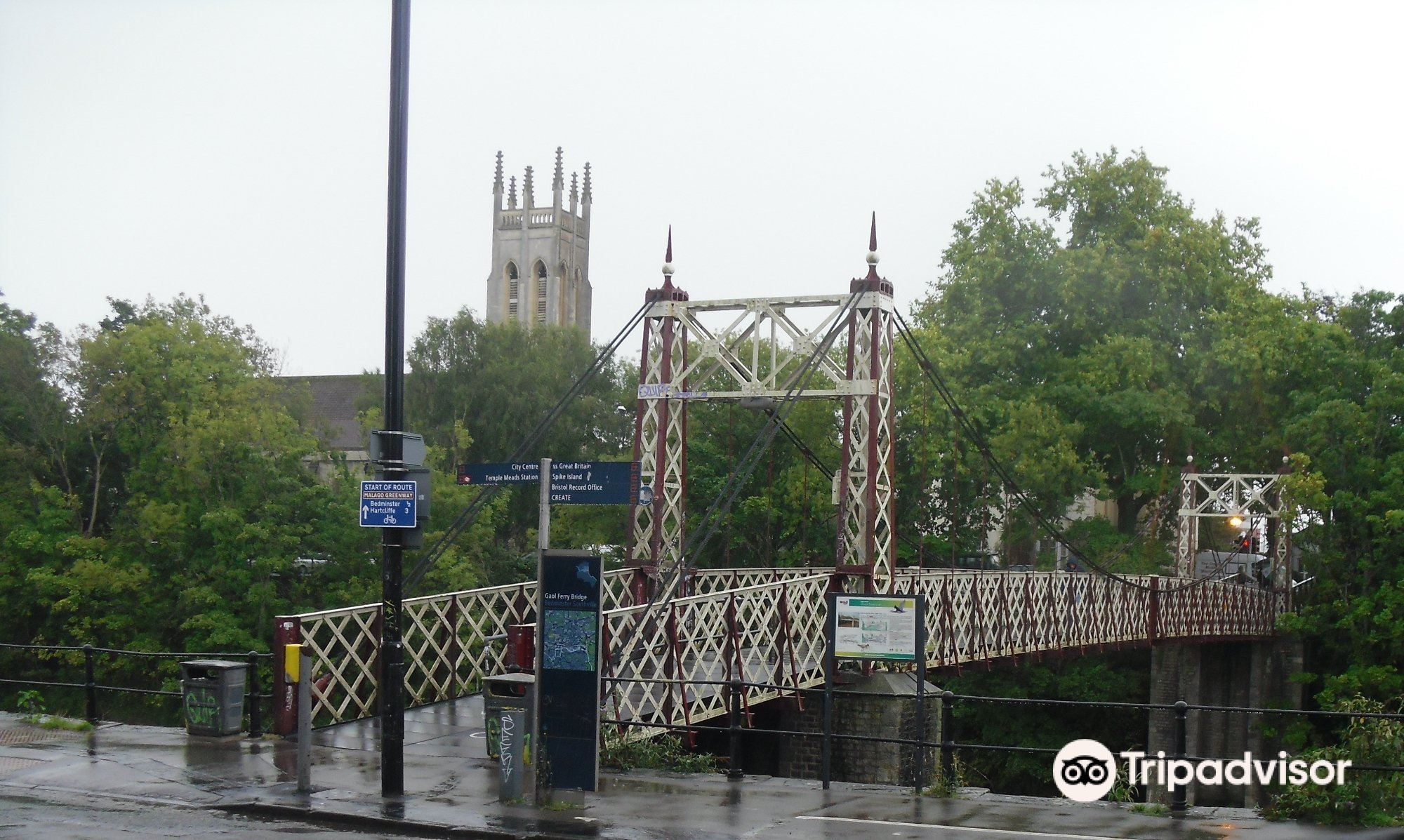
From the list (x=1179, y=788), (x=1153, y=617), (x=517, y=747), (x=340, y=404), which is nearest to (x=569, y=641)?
(x=517, y=747)

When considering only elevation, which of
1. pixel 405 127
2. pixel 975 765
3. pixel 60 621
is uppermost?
pixel 405 127

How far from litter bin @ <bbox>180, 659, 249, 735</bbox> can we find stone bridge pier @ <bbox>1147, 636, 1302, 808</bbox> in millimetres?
32903

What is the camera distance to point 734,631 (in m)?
19.6

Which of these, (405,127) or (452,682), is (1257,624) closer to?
(452,682)

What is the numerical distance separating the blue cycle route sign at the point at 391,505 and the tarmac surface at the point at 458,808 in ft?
7.68

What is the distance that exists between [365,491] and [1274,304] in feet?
126

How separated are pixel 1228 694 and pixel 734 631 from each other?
35216 mm

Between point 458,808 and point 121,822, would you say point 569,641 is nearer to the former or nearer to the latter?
point 458,808

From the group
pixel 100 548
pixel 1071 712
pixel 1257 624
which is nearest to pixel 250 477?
pixel 100 548

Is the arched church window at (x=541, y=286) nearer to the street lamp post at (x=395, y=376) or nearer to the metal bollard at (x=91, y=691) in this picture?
the metal bollard at (x=91, y=691)

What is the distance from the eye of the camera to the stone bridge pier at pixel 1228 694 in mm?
44594

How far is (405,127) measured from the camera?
41.4ft

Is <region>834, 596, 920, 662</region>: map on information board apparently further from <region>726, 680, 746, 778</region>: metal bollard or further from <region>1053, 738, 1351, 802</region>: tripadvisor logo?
<region>1053, 738, 1351, 802</region>: tripadvisor logo

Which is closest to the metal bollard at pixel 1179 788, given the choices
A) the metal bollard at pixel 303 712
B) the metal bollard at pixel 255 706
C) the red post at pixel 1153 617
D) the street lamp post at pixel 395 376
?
the street lamp post at pixel 395 376
